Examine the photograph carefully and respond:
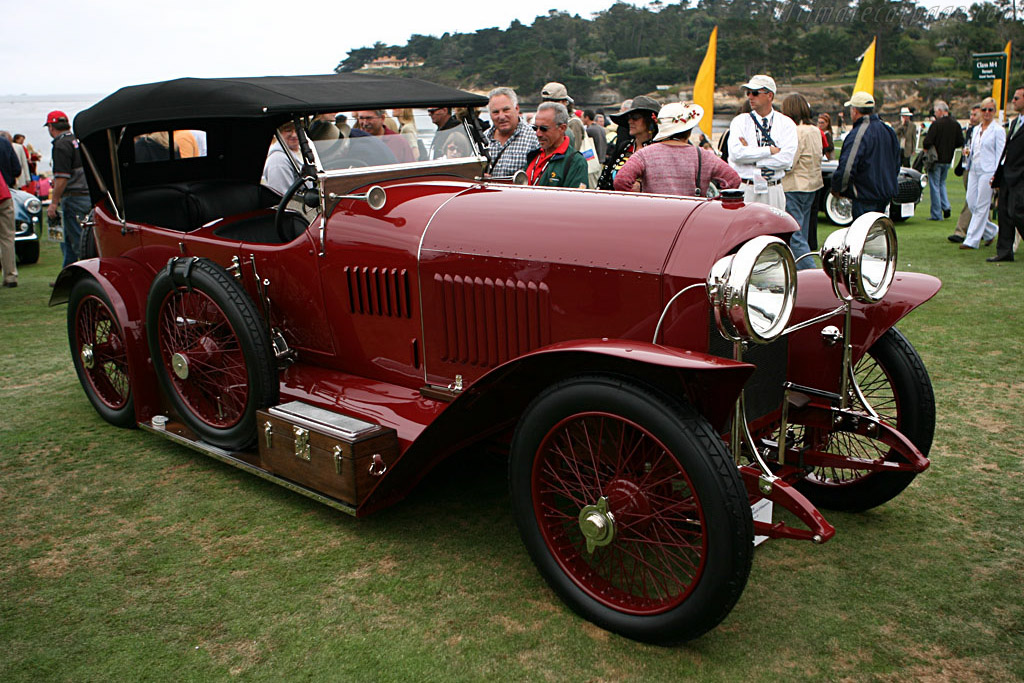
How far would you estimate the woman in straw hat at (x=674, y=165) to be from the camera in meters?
4.86

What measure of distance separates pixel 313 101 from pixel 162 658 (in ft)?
8.12

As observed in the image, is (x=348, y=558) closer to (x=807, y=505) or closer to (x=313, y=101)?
(x=807, y=505)

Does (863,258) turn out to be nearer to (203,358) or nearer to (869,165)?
(203,358)

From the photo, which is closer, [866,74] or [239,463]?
[239,463]

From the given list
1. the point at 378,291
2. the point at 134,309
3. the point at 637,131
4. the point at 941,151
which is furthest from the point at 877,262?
the point at 941,151

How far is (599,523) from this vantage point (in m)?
2.66

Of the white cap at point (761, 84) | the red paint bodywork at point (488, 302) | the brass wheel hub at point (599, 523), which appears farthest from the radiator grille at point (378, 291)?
the white cap at point (761, 84)

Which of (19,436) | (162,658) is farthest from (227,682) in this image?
(19,436)

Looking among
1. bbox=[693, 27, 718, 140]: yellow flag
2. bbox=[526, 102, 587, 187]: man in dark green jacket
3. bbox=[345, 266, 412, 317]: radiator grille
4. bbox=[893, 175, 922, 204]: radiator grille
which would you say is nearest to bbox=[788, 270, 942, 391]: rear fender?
bbox=[345, 266, 412, 317]: radiator grille

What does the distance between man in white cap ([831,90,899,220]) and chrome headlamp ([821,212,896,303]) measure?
5.15 m

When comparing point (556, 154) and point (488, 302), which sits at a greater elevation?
point (556, 154)

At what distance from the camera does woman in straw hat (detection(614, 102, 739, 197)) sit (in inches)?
191

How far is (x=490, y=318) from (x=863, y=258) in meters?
1.48

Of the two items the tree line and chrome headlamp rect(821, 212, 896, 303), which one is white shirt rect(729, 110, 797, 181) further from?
the tree line
